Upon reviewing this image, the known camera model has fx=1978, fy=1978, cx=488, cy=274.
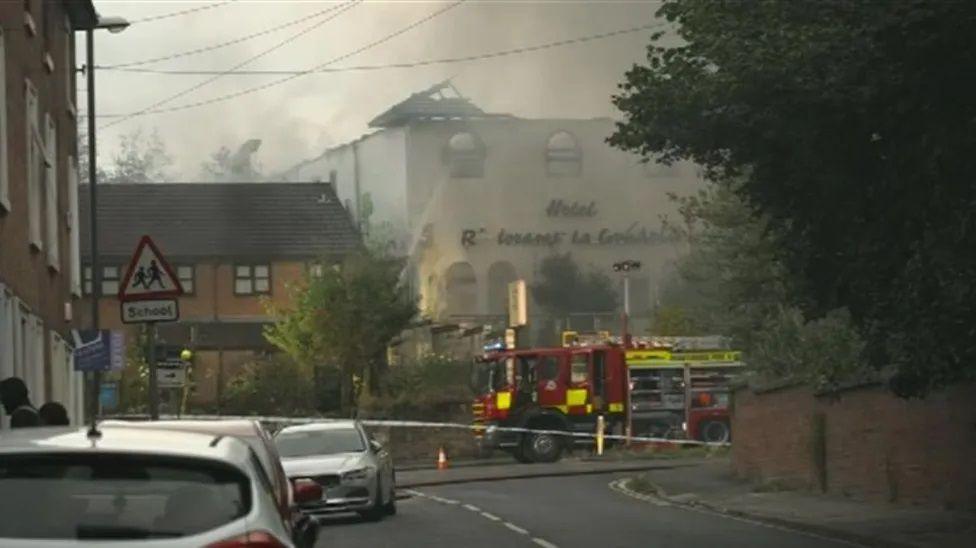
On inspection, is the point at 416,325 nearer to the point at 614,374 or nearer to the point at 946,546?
the point at 614,374

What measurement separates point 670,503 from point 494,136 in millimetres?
39845

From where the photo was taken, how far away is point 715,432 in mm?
48469

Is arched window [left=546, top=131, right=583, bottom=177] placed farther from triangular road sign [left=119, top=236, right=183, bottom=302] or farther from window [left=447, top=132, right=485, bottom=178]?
triangular road sign [left=119, top=236, right=183, bottom=302]

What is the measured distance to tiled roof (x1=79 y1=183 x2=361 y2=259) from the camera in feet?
227

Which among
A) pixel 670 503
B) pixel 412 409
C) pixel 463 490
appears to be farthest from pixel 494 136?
pixel 670 503

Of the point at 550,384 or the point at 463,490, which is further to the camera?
the point at 550,384

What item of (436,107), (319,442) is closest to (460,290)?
(436,107)

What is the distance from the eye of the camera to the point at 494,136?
222 ft

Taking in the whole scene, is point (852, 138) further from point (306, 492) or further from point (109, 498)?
point (109, 498)

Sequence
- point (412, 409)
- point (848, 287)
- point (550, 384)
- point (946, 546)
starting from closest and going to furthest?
point (946, 546) → point (848, 287) → point (550, 384) → point (412, 409)

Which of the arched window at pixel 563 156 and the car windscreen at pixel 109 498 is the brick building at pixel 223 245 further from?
the car windscreen at pixel 109 498

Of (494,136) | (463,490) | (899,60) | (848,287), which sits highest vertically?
(494,136)

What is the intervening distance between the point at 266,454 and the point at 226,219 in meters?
62.4

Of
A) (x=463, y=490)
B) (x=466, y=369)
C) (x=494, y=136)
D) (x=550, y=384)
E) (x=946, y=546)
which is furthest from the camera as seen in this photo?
(x=494, y=136)
